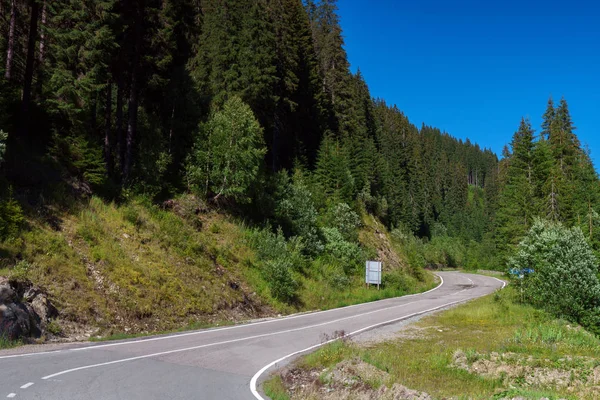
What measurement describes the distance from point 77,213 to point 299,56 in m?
36.9

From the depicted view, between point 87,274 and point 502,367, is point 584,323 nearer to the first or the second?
point 502,367

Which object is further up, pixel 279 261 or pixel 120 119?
pixel 120 119

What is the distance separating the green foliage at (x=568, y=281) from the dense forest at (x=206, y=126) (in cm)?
1356

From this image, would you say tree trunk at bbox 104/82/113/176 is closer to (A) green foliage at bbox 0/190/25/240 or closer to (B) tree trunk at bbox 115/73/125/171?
(B) tree trunk at bbox 115/73/125/171

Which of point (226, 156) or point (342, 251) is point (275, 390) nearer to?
point (226, 156)

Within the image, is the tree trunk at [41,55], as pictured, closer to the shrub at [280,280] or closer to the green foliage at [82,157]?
the green foliage at [82,157]

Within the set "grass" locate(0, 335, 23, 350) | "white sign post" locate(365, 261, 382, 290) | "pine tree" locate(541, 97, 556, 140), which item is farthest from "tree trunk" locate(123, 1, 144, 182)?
"pine tree" locate(541, 97, 556, 140)

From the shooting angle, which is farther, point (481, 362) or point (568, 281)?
point (568, 281)

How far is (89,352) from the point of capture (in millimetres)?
11375

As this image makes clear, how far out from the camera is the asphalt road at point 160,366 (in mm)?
7992

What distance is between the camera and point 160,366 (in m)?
10.2

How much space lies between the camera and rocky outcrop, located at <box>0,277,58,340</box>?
455 inches

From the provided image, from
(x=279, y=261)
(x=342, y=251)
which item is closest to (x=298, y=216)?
(x=342, y=251)

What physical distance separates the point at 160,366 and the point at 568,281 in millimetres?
20664
